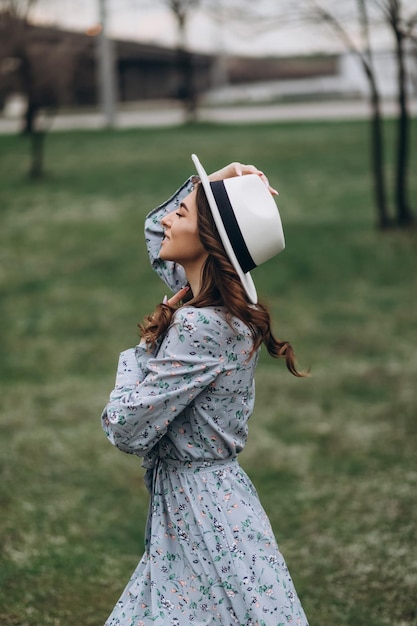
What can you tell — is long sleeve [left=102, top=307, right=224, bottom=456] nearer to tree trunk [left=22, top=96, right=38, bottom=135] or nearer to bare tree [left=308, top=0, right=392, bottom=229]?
bare tree [left=308, top=0, right=392, bottom=229]

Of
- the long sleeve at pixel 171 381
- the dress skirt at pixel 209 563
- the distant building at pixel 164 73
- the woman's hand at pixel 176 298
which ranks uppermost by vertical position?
the woman's hand at pixel 176 298

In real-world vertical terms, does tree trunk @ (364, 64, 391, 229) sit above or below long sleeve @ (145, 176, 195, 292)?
below

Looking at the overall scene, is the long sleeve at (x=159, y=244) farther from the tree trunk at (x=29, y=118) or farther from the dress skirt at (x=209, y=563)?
the tree trunk at (x=29, y=118)

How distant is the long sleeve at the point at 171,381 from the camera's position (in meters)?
2.42

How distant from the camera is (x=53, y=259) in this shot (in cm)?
1153

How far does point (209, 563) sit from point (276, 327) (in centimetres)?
662

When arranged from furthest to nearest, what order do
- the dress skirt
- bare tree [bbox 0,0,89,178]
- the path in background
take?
the path in background
bare tree [bbox 0,0,89,178]
the dress skirt

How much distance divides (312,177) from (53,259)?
5.22 metres

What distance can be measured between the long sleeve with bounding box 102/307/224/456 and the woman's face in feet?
0.52

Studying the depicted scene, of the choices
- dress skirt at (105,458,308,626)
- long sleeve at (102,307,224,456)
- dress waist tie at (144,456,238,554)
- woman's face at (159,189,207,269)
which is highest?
woman's face at (159,189,207,269)

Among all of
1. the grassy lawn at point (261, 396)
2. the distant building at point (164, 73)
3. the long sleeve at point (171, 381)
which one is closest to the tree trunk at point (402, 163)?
the grassy lawn at point (261, 396)

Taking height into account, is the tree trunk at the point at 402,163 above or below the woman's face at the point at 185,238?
below

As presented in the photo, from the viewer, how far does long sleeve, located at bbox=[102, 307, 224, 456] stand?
7.95 feet

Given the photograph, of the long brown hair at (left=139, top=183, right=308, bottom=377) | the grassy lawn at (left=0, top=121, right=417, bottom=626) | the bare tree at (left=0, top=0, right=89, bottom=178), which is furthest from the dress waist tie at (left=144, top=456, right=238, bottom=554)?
the bare tree at (left=0, top=0, right=89, bottom=178)
